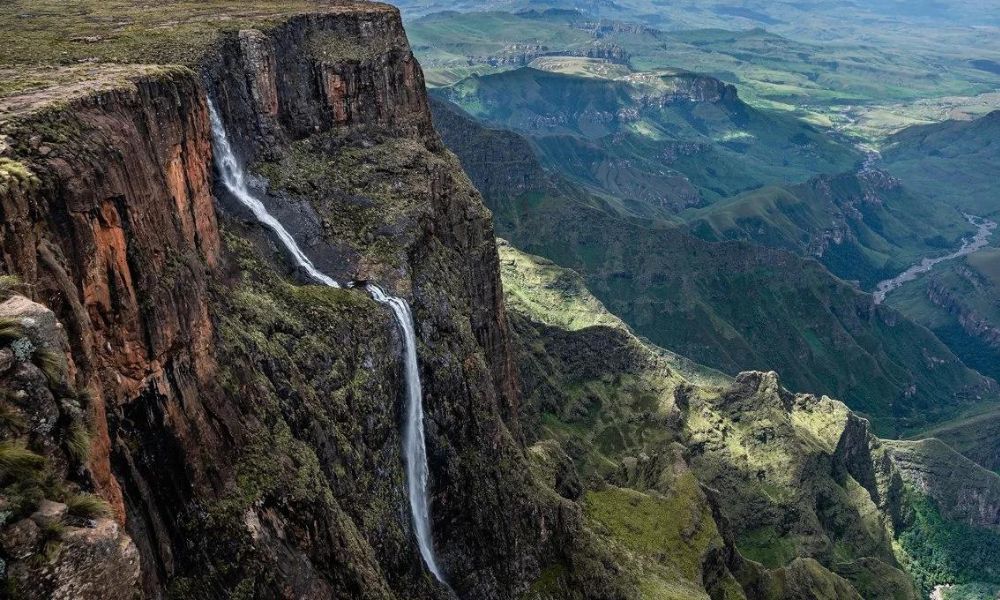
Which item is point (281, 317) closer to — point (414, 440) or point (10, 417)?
point (414, 440)

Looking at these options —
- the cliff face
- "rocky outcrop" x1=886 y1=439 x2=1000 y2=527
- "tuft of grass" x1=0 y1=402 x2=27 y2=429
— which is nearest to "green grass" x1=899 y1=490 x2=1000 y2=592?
"rocky outcrop" x1=886 y1=439 x2=1000 y2=527

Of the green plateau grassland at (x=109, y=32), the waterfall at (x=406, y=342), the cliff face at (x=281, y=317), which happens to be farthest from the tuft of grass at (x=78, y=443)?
the waterfall at (x=406, y=342)

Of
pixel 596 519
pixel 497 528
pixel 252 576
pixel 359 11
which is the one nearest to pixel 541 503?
pixel 497 528

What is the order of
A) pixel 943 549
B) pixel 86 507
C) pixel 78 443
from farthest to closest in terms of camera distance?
pixel 943 549
pixel 78 443
pixel 86 507

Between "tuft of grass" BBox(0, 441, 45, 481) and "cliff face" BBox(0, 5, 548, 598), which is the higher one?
"tuft of grass" BBox(0, 441, 45, 481)

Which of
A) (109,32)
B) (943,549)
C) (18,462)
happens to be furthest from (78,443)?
(943,549)

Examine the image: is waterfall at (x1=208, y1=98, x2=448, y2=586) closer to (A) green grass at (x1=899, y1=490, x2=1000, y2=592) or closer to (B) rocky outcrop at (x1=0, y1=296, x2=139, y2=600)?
(B) rocky outcrop at (x1=0, y1=296, x2=139, y2=600)
